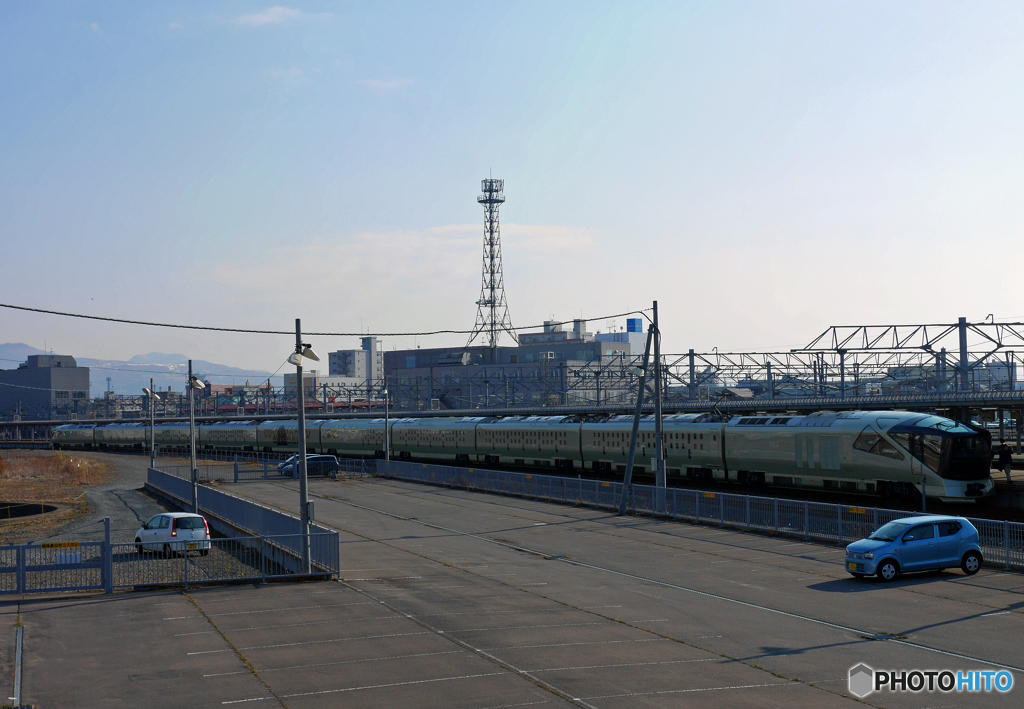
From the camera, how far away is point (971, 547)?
24.3 metres

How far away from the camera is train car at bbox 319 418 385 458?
84.9m

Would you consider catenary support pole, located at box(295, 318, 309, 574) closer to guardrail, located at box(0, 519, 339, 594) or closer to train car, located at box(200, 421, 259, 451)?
guardrail, located at box(0, 519, 339, 594)

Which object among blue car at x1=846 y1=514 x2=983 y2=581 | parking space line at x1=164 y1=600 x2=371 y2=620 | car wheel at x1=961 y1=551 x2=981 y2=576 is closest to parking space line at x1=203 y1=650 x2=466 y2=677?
parking space line at x1=164 y1=600 x2=371 y2=620

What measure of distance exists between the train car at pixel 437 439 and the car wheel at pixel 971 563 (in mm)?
51598

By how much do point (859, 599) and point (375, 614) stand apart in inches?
430

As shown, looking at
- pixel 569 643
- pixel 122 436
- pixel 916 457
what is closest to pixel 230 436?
pixel 122 436

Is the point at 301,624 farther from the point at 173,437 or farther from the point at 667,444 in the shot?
the point at 173,437

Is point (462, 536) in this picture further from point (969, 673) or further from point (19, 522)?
point (19, 522)

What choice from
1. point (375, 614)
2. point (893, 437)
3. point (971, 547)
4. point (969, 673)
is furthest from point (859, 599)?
point (893, 437)

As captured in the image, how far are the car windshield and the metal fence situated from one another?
8.43ft

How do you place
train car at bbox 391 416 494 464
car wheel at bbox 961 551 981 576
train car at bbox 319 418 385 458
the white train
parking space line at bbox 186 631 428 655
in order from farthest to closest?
1. train car at bbox 319 418 385 458
2. train car at bbox 391 416 494 464
3. the white train
4. car wheel at bbox 961 551 981 576
5. parking space line at bbox 186 631 428 655

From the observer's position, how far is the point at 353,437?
88.5 m

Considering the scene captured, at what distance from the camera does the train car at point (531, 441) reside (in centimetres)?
6450

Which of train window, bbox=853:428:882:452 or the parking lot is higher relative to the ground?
train window, bbox=853:428:882:452
